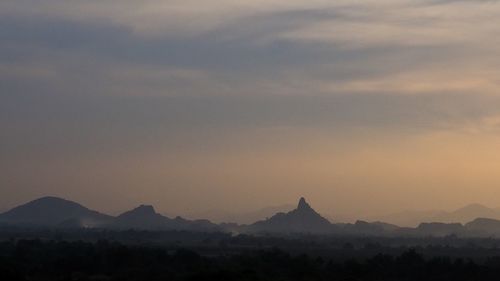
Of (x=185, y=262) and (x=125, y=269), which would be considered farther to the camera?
(x=185, y=262)

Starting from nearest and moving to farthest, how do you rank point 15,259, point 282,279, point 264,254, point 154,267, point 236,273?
1. point 236,273
2. point 282,279
3. point 154,267
4. point 15,259
5. point 264,254

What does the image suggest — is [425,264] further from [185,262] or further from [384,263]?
[185,262]

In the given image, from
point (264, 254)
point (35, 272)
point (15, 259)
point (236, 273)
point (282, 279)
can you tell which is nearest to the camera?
point (236, 273)

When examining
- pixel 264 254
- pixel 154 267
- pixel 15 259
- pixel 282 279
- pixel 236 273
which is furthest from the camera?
pixel 264 254

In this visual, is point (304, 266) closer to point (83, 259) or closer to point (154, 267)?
point (154, 267)

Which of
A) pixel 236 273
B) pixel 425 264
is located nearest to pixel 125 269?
pixel 236 273

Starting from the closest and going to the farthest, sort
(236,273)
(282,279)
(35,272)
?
(236,273)
(282,279)
(35,272)

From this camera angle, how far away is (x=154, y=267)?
99.1 m

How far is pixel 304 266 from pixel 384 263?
1414cm

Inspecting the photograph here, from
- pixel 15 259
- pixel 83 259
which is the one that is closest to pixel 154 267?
pixel 83 259

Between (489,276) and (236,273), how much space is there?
92.3 feet

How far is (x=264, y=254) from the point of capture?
121375 millimetres

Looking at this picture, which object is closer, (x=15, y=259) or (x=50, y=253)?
(x=15, y=259)

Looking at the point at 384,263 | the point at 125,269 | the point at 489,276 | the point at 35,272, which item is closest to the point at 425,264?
the point at 384,263
